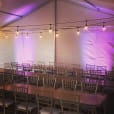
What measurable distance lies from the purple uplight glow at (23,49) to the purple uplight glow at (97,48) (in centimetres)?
290

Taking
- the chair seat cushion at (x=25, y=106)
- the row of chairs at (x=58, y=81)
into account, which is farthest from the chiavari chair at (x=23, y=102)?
the row of chairs at (x=58, y=81)

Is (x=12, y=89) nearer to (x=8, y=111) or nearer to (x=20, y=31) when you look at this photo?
(x=8, y=111)

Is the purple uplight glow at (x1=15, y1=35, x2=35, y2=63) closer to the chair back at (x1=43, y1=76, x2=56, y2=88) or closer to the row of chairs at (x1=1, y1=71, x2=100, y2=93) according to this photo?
the row of chairs at (x1=1, y1=71, x2=100, y2=93)

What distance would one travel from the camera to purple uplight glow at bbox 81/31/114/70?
779 centimetres

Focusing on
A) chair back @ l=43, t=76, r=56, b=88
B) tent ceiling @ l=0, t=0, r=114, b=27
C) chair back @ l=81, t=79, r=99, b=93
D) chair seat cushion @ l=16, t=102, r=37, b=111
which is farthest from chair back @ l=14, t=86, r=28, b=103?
tent ceiling @ l=0, t=0, r=114, b=27

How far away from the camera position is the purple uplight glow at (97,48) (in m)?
7.79

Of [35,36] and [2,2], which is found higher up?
[2,2]

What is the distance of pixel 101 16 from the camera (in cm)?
Answer: 782

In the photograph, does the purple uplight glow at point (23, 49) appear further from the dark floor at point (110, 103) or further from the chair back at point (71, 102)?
the chair back at point (71, 102)

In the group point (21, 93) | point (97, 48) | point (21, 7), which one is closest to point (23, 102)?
point (21, 93)

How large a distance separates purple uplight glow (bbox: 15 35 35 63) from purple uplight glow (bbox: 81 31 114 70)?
114 inches

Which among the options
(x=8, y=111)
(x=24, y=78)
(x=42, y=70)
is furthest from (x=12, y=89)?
(x=42, y=70)

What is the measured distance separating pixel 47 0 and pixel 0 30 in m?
3.14

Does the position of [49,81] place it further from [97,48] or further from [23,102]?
[97,48]
